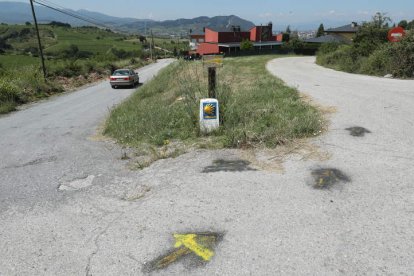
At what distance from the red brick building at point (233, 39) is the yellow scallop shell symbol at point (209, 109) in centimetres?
6114

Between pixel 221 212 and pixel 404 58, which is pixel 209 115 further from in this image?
pixel 404 58

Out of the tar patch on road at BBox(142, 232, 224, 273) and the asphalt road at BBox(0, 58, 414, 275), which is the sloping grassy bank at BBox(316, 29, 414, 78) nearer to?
the asphalt road at BBox(0, 58, 414, 275)

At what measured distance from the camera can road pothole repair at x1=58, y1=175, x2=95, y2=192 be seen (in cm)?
603

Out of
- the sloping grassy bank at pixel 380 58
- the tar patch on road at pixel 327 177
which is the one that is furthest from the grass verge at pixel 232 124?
the sloping grassy bank at pixel 380 58

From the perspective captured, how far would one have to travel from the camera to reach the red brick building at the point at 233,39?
7075 cm

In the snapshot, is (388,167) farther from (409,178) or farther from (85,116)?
(85,116)

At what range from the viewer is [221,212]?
462cm

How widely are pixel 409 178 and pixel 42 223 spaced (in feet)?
18.1

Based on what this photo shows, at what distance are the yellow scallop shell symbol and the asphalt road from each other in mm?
1278

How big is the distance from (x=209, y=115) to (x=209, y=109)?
0.15 metres

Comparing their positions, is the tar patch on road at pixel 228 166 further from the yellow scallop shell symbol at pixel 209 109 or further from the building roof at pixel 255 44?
the building roof at pixel 255 44

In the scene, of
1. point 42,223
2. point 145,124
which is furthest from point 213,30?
point 42,223

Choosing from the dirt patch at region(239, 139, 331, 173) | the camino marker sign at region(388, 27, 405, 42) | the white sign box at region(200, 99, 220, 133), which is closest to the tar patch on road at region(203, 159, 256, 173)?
the dirt patch at region(239, 139, 331, 173)

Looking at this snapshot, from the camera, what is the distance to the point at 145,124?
9.59 meters
